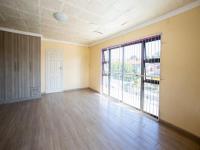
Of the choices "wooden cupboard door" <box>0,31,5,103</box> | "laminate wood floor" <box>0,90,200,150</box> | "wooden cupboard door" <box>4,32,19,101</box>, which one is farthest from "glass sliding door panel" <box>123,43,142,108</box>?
"wooden cupboard door" <box>0,31,5,103</box>

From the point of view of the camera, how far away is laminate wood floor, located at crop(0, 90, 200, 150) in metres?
1.88

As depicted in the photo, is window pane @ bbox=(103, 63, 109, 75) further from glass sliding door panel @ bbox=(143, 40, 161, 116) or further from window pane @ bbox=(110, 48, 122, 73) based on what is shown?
glass sliding door panel @ bbox=(143, 40, 161, 116)

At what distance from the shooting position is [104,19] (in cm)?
290

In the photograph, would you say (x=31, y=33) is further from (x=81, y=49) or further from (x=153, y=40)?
(x=153, y=40)

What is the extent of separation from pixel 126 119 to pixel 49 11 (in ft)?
10.9

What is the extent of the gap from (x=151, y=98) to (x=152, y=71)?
0.77 m

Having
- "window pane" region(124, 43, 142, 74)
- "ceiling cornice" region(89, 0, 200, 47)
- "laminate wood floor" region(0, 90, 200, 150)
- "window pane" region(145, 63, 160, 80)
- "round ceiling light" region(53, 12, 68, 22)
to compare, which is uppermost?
"round ceiling light" region(53, 12, 68, 22)

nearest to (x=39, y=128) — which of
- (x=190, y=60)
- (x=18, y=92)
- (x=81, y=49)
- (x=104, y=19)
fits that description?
(x=18, y=92)

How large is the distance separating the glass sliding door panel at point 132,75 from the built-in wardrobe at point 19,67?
3.49 meters

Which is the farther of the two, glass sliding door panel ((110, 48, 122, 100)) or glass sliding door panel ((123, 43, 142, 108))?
glass sliding door panel ((110, 48, 122, 100))

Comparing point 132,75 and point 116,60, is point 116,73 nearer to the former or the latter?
point 116,60

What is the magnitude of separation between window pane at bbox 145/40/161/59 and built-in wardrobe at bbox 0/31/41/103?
13.3 ft

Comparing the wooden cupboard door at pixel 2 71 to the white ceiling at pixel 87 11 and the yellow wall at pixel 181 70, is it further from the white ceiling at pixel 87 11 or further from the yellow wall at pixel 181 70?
the yellow wall at pixel 181 70

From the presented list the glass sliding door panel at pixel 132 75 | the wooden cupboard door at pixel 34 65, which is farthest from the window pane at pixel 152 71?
the wooden cupboard door at pixel 34 65
